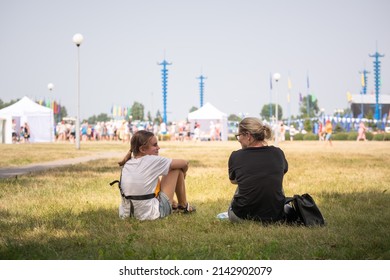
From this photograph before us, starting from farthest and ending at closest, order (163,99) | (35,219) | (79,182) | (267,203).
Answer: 1. (163,99)
2. (79,182)
3. (35,219)
4. (267,203)

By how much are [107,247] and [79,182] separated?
5.83 m

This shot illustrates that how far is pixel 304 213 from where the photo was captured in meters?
6.00

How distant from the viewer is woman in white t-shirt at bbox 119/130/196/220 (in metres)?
6.60

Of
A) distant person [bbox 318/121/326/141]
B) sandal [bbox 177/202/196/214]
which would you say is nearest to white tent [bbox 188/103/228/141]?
distant person [bbox 318/121/326/141]

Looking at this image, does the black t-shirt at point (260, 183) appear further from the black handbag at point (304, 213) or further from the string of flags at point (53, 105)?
the string of flags at point (53, 105)

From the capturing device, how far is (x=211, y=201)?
830 centimetres

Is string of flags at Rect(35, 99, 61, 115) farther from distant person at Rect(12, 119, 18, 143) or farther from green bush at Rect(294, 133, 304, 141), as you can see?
green bush at Rect(294, 133, 304, 141)

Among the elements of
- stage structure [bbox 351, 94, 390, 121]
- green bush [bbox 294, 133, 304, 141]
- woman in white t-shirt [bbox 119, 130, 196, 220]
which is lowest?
green bush [bbox 294, 133, 304, 141]

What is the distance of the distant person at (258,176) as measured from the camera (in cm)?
609

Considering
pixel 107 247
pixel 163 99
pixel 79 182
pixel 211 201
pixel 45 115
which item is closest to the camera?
pixel 107 247

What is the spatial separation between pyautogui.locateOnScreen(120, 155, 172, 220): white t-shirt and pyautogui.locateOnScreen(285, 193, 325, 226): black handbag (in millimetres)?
1343

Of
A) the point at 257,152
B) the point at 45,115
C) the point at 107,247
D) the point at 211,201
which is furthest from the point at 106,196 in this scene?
the point at 45,115

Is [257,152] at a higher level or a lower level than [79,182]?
higher
